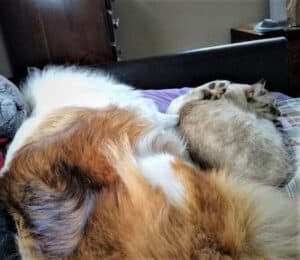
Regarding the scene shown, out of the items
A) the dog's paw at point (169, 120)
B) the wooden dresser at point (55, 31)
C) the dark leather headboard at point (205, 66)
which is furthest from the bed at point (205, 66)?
the dog's paw at point (169, 120)

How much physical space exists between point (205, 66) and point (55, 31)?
2.46 ft

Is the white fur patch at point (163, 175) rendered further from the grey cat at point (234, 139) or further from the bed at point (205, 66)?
the bed at point (205, 66)

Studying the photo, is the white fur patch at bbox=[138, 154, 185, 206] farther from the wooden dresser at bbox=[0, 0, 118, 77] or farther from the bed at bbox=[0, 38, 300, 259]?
the wooden dresser at bbox=[0, 0, 118, 77]

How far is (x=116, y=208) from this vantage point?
65 cm

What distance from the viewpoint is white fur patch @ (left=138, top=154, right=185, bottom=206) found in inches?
26.3

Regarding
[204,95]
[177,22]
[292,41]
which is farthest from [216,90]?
[177,22]

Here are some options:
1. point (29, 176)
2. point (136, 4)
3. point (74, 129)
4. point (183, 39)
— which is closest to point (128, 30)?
point (136, 4)

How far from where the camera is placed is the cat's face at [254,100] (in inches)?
45.6

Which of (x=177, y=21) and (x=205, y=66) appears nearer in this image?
(x=205, y=66)

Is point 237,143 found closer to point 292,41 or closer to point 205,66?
point 205,66

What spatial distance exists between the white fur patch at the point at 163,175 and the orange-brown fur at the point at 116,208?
12mm

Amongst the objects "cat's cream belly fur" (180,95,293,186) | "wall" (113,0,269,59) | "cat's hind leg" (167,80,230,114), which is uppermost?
"wall" (113,0,269,59)

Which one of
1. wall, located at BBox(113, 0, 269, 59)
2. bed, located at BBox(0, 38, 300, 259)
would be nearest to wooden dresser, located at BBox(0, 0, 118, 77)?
bed, located at BBox(0, 38, 300, 259)

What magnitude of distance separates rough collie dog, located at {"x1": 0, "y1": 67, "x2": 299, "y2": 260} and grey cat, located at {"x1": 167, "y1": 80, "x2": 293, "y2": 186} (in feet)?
0.22
